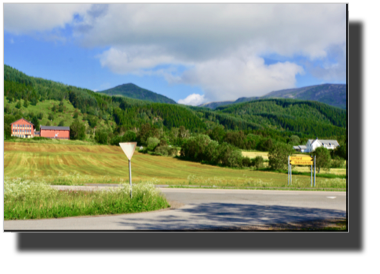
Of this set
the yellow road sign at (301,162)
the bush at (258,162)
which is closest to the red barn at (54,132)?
the bush at (258,162)

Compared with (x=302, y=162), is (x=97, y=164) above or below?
below

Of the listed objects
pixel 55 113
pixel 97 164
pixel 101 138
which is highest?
pixel 55 113

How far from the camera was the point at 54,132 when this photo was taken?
7788cm

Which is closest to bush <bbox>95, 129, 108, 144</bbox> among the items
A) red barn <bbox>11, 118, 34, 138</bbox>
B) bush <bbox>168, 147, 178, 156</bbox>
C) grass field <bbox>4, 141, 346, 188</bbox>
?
grass field <bbox>4, 141, 346, 188</bbox>

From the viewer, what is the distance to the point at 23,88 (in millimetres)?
83688

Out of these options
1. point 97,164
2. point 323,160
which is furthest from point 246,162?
point 97,164

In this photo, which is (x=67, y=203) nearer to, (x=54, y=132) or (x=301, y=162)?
(x=301, y=162)

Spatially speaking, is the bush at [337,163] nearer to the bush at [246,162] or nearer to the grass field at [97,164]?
the grass field at [97,164]

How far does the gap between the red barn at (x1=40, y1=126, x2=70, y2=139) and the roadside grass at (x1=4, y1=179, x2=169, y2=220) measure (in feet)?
217

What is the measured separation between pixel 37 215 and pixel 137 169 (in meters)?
39.2

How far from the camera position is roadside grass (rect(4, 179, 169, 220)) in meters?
8.82

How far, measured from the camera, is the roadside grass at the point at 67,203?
8.82 meters

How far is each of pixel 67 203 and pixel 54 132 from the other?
77925 millimetres
